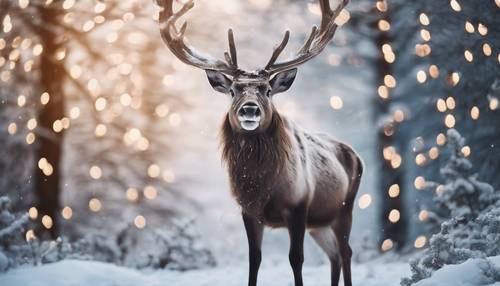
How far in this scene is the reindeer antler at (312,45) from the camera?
4691 millimetres

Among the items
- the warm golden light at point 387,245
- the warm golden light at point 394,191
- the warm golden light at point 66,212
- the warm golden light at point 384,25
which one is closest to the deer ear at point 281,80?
the warm golden light at point 394,191

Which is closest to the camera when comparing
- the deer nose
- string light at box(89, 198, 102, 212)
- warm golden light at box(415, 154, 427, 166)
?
the deer nose

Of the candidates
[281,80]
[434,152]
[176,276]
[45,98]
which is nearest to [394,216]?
[434,152]

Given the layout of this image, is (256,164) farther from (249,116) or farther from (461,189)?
(461,189)

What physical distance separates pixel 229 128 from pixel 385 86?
2.84m

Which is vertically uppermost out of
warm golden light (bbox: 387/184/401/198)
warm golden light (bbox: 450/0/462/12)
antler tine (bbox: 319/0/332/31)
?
warm golden light (bbox: 450/0/462/12)

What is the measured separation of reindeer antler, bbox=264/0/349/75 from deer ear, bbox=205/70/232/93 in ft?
0.99

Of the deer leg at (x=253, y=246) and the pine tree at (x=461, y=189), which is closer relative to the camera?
the deer leg at (x=253, y=246)

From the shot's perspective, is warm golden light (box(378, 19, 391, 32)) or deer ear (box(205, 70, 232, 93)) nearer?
deer ear (box(205, 70, 232, 93))

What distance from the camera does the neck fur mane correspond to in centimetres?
453

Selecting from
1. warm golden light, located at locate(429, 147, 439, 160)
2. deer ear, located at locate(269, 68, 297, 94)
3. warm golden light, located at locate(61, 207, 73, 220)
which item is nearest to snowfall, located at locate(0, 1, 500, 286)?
warm golden light, located at locate(429, 147, 439, 160)

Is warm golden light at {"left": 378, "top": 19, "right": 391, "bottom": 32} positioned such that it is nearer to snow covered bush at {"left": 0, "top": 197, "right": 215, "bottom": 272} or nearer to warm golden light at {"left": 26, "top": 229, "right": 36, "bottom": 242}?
snow covered bush at {"left": 0, "top": 197, "right": 215, "bottom": 272}

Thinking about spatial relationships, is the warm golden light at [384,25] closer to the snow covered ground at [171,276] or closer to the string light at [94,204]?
the snow covered ground at [171,276]

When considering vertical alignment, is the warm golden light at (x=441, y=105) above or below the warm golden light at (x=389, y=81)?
below
